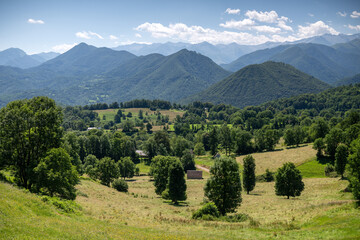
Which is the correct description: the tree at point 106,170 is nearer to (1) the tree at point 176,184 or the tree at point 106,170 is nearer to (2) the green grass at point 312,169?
(1) the tree at point 176,184

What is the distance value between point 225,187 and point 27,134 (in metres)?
30.7

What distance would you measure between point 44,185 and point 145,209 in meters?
17.0

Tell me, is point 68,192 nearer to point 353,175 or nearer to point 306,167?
point 353,175

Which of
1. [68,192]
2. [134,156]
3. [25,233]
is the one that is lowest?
[134,156]

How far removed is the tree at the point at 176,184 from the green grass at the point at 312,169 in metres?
47.5

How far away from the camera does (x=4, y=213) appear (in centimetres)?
1781

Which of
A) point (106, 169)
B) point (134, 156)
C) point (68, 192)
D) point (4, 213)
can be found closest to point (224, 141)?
point (134, 156)

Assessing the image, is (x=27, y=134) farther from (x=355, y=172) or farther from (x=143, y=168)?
(x=143, y=168)

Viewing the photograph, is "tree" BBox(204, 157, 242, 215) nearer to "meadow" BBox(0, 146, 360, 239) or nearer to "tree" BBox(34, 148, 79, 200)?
"meadow" BBox(0, 146, 360, 239)

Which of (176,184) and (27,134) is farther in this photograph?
(176,184)

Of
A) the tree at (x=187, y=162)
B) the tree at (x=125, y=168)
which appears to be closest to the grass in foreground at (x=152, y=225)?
the tree at (x=125, y=168)

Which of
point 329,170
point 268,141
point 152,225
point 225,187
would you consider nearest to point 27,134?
point 152,225

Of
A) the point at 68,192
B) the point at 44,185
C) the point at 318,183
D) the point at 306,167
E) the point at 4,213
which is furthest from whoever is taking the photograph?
the point at 306,167

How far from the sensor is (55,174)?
103ft
